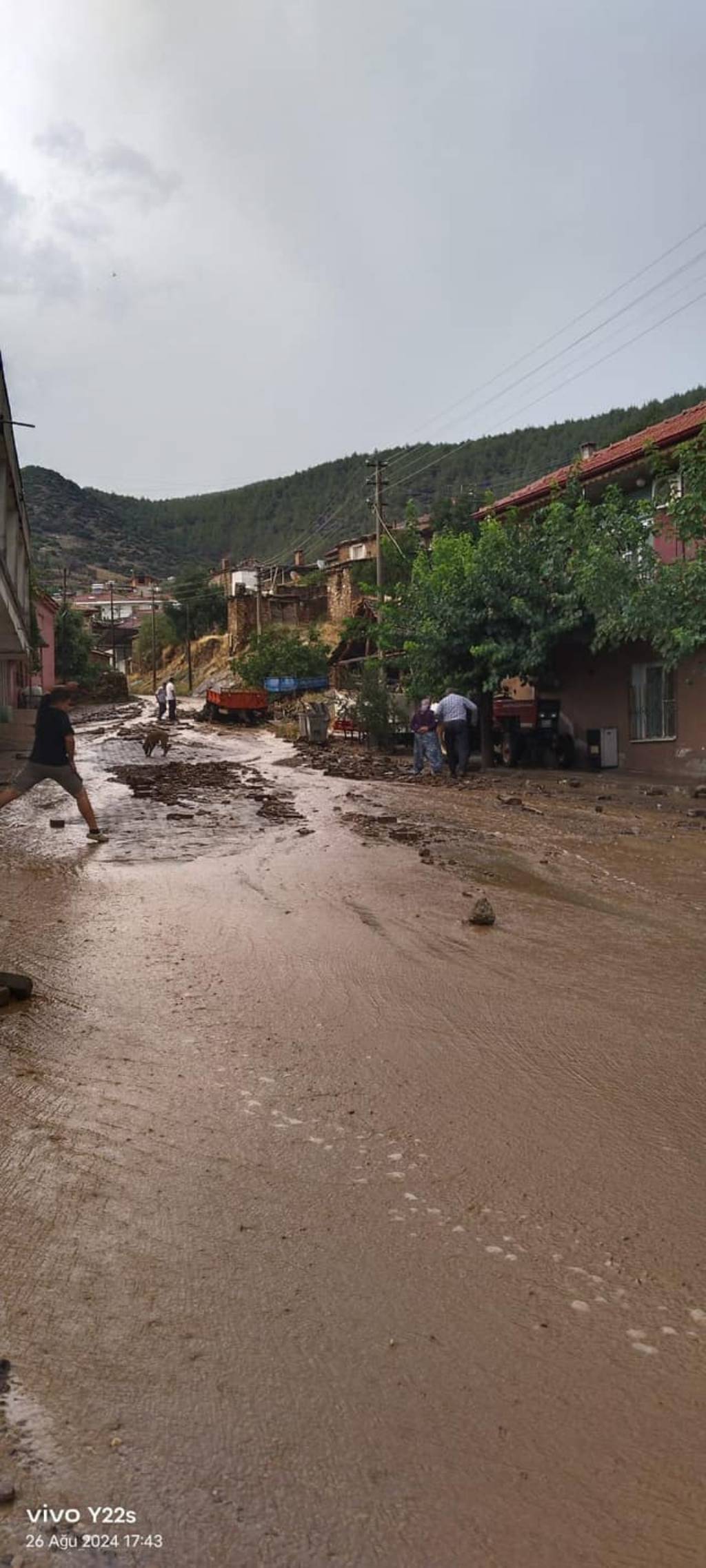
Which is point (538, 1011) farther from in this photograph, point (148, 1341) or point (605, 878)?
point (605, 878)

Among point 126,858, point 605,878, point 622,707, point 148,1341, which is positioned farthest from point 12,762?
point 148,1341

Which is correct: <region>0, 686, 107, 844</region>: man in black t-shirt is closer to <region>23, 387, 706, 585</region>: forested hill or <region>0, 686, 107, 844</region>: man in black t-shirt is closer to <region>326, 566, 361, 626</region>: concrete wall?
<region>326, 566, 361, 626</region>: concrete wall

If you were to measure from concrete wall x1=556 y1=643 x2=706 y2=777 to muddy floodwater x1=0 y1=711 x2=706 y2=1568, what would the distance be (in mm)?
12820

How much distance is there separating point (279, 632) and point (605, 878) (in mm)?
41631

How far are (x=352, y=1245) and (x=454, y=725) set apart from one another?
15.8 meters

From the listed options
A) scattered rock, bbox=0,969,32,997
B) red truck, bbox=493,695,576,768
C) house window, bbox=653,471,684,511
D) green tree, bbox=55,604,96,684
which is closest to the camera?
scattered rock, bbox=0,969,32,997

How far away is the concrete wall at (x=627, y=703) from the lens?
60.7 feet

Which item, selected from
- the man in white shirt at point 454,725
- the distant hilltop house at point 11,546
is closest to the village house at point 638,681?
the man in white shirt at point 454,725

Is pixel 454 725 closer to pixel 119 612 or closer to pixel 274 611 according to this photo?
pixel 274 611

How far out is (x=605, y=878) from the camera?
8586 millimetres

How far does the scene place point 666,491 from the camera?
15.0 m

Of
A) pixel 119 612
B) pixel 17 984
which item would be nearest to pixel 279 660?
pixel 17 984

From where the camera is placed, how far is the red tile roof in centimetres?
1789

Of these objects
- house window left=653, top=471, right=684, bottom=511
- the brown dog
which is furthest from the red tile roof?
the brown dog
